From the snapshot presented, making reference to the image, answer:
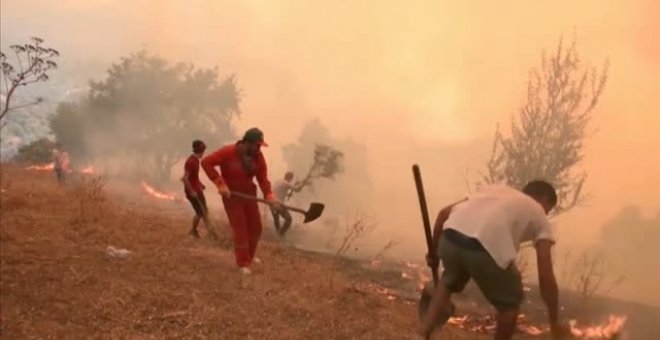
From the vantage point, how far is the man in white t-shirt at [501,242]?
3.69 m

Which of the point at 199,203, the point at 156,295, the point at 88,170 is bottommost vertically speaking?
the point at 88,170

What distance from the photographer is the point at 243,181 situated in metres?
6.88

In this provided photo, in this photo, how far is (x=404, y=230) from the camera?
126ft

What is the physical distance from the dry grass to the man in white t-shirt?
5.63 ft

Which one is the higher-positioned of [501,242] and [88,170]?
[501,242]

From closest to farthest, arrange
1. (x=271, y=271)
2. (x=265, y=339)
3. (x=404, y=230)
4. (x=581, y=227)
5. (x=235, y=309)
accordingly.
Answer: (x=265, y=339) < (x=235, y=309) < (x=271, y=271) < (x=581, y=227) < (x=404, y=230)

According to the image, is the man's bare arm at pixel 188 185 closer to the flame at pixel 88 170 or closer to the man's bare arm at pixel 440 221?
the man's bare arm at pixel 440 221

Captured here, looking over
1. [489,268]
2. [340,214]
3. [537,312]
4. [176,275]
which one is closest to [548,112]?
[537,312]

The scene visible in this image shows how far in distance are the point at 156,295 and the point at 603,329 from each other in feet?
27.8

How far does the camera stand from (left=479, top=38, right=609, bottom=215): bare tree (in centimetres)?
1518

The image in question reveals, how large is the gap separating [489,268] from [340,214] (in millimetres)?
38296

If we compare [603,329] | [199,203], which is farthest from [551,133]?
[199,203]

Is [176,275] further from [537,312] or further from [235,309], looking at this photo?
[537,312]

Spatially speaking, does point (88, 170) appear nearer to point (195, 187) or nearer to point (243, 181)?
point (195, 187)
